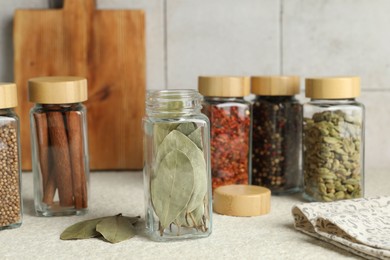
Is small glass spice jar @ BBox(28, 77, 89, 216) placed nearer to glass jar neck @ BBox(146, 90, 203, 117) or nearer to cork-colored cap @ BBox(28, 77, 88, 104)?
cork-colored cap @ BBox(28, 77, 88, 104)

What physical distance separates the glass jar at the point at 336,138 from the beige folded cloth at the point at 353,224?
A: 0.11 m

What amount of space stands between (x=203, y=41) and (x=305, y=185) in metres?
0.47

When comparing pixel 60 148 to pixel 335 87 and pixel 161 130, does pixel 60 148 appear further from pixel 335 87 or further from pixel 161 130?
pixel 335 87

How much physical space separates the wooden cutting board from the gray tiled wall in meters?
0.05

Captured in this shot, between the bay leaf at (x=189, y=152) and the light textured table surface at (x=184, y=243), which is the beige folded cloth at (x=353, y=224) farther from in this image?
the bay leaf at (x=189, y=152)

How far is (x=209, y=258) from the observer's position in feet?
2.92

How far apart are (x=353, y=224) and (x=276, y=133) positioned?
1.16 feet

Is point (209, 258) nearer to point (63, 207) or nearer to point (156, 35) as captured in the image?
point (63, 207)

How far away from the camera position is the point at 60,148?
1104 millimetres

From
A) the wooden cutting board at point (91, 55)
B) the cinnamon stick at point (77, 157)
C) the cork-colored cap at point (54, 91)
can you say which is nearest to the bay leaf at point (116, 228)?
the cinnamon stick at point (77, 157)

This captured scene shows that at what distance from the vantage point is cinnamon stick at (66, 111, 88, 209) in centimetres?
111

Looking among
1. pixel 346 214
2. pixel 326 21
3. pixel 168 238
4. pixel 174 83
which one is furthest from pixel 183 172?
pixel 326 21

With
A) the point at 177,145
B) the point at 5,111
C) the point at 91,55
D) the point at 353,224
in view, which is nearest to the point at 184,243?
the point at 177,145

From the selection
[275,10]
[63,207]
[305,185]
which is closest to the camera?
[63,207]
